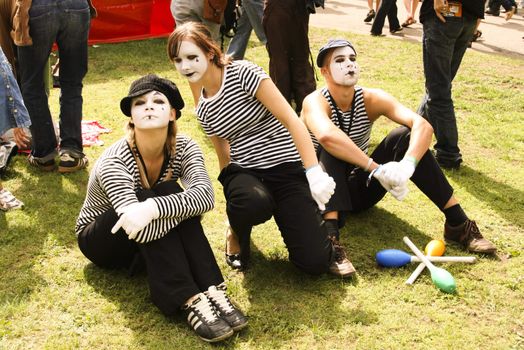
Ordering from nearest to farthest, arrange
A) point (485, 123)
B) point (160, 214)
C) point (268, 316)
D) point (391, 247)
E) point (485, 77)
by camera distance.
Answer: point (160, 214) → point (268, 316) → point (391, 247) → point (485, 123) → point (485, 77)

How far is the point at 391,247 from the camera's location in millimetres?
3719

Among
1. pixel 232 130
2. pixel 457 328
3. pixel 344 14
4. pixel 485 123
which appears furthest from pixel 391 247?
pixel 344 14

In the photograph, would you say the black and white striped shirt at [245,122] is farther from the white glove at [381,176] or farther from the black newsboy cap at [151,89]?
the white glove at [381,176]

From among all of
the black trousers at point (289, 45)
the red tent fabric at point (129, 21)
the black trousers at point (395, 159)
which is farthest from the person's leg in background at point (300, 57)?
the red tent fabric at point (129, 21)

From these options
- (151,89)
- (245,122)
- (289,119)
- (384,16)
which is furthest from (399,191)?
(384,16)

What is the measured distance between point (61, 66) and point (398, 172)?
8.09ft

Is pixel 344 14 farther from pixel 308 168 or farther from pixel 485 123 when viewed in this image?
pixel 308 168

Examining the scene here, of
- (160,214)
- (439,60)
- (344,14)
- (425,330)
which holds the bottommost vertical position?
(344,14)

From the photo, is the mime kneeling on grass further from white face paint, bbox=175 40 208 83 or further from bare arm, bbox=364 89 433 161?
white face paint, bbox=175 40 208 83

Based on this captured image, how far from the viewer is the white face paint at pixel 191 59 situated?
10.6 feet

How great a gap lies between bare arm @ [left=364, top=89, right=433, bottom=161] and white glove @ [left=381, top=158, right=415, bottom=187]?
0.27 ft

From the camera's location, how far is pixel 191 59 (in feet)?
10.7

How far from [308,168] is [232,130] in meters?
0.52

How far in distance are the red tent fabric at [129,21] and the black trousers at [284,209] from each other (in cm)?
514
